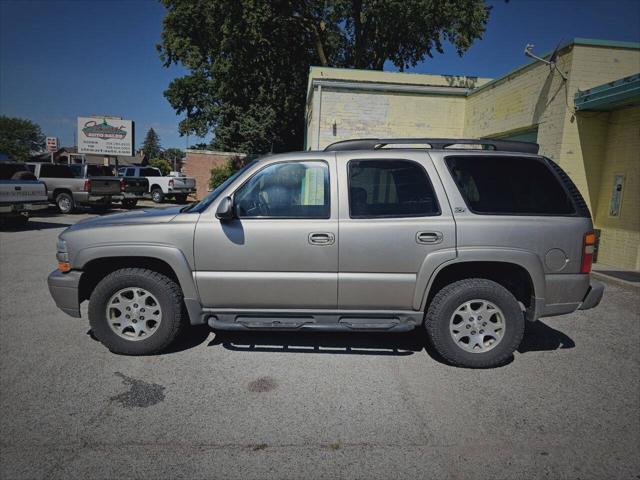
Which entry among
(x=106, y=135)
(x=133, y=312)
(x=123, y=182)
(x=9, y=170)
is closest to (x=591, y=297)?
(x=133, y=312)

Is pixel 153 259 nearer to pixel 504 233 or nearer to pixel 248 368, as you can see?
pixel 248 368

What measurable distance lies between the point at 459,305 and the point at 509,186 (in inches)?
49.4

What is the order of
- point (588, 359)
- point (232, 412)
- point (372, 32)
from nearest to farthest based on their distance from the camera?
point (232, 412), point (588, 359), point (372, 32)

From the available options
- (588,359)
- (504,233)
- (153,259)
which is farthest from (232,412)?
(588,359)

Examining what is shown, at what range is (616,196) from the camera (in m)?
8.41

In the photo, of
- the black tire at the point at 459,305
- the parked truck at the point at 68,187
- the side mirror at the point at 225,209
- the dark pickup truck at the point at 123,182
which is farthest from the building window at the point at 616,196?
the dark pickup truck at the point at 123,182

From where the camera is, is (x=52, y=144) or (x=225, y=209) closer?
(x=225, y=209)

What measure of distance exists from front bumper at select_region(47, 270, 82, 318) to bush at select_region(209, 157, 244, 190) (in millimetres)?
23281

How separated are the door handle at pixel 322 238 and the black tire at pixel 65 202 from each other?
16.5 meters

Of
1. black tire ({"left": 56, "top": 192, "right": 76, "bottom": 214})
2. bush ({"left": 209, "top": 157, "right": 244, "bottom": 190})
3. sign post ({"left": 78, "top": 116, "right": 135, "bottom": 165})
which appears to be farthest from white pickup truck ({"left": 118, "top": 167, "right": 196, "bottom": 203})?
sign post ({"left": 78, "top": 116, "right": 135, "bottom": 165})

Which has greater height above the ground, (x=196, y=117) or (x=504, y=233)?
(x=196, y=117)

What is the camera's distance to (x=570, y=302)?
382 centimetres

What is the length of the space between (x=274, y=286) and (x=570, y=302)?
2782mm

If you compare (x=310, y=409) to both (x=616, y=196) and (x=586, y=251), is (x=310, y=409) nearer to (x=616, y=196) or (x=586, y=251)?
(x=586, y=251)
